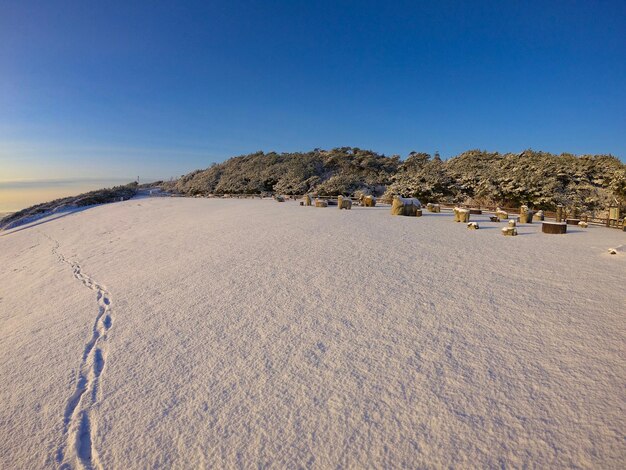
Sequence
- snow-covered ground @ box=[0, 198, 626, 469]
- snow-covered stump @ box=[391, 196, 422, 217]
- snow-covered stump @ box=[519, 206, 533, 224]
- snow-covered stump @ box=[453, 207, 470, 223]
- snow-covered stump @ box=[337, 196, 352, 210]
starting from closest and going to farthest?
snow-covered ground @ box=[0, 198, 626, 469] → snow-covered stump @ box=[519, 206, 533, 224] → snow-covered stump @ box=[453, 207, 470, 223] → snow-covered stump @ box=[391, 196, 422, 217] → snow-covered stump @ box=[337, 196, 352, 210]

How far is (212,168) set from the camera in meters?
61.9

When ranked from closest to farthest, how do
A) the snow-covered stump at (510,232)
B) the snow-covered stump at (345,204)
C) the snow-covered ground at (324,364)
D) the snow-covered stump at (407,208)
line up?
1. the snow-covered ground at (324,364)
2. the snow-covered stump at (510,232)
3. the snow-covered stump at (407,208)
4. the snow-covered stump at (345,204)

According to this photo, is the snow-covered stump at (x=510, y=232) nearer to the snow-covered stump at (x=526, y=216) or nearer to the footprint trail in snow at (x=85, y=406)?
the snow-covered stump at (x=526, y=216)

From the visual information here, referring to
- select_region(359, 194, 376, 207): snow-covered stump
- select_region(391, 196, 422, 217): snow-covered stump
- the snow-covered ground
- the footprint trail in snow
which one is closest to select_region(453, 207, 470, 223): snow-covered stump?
select_region(391, 196, 422, 217): snow-covered stump

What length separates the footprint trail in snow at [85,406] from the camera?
12.9ft

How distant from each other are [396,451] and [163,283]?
7.86 meters

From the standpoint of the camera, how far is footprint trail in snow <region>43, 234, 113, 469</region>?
3.93 metres

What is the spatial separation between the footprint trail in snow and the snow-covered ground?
0.9 inches

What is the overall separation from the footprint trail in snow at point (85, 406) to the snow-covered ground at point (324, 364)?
0.02 meters

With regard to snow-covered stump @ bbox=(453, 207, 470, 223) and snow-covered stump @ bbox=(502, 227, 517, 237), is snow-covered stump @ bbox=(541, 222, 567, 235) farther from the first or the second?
snow-covered stump @ bbox=(453, 207, 470, 223)

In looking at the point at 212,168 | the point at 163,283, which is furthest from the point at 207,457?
the point at 212,168

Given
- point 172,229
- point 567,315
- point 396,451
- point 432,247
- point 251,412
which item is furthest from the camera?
point 172,229

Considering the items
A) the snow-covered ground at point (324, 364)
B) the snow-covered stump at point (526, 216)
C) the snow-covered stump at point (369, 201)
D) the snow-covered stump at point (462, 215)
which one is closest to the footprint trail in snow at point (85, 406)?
the snow-covered ground at point (324, 364)

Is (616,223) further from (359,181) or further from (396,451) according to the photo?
(359,181)
